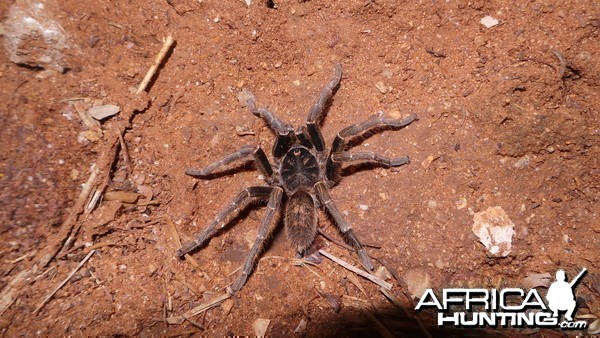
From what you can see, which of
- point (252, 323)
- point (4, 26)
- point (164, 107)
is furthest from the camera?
point (164, 107)

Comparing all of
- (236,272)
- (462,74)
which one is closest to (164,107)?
(236,272)

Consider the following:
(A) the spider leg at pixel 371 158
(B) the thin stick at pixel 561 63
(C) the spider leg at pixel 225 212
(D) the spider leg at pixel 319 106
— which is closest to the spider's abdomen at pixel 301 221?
(C) the spider leg at pixel 225 212

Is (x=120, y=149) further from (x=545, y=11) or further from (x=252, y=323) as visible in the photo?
(x=545, y=11)

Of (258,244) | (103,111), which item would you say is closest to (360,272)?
(258,244)

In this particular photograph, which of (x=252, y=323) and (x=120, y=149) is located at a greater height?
(x=120, y=149)

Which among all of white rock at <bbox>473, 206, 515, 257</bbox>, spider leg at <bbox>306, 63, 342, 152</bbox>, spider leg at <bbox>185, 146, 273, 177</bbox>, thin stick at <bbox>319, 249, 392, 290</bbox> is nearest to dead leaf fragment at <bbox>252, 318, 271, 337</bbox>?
thin stick at <bbox>319, 249, 392, 290</bbox>

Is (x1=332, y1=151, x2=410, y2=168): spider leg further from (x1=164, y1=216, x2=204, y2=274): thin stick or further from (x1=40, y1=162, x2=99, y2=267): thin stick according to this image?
(x1=40, y1=162, x2=99, y2=267): thin stick

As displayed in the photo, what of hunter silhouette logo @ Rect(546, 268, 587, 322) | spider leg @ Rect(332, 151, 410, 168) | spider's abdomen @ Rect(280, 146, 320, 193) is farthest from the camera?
spider's abdomen @ Rect(280, 146, 320, 193)

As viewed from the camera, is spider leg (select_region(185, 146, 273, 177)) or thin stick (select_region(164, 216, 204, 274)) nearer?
thin stick (select_region(164, 216, 204, 274))
